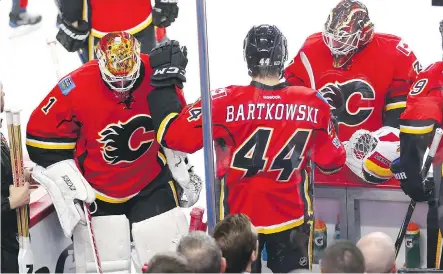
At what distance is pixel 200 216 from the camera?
4.36m

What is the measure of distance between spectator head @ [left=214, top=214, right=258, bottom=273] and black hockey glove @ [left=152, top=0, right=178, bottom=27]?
4.05 ft

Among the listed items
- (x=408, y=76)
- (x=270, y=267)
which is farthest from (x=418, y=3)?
(x=270, y=267)

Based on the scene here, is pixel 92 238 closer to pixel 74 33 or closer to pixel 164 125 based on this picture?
pixel 164 125

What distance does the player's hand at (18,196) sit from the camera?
4.30 m

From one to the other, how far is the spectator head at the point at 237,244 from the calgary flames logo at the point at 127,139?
871 millimetres

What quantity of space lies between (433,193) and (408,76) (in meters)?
0.42

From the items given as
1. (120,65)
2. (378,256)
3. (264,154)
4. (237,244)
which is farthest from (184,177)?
(378,256)

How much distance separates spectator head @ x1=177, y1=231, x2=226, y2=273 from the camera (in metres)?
3.40

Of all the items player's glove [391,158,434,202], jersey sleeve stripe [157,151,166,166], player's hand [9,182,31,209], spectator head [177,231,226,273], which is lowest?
player's glove [391,158,434,202]

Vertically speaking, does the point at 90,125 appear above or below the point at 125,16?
below

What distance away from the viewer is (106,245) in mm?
4480

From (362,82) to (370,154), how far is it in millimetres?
258

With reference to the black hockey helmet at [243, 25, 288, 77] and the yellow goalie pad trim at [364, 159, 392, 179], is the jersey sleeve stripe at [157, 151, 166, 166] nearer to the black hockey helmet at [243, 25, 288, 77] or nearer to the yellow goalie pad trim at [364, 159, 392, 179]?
the black hockey helmet at [243, 25, 288, 77]

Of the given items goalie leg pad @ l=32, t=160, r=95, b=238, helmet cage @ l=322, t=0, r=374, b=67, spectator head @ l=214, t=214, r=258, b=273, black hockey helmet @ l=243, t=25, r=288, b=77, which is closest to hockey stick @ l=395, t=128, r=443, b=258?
helmet cage @ l=322, t=0, r=374, b=67
